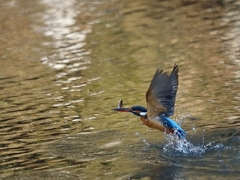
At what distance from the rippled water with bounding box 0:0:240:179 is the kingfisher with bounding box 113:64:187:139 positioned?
0.79 ft

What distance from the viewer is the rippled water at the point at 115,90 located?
631 centimetres

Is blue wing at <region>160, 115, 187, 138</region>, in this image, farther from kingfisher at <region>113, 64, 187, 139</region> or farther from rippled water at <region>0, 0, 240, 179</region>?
rippled water at <region>0, 0, 240, 179</region>

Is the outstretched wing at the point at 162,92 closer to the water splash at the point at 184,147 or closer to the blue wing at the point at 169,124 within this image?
the blue wing at the point at 169,124

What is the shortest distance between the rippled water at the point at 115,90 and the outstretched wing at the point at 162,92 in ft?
1.42

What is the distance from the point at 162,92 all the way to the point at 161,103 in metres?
0.15

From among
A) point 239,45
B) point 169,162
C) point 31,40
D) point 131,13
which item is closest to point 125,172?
point 169,162

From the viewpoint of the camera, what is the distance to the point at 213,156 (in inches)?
246

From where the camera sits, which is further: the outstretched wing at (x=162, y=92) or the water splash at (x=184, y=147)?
the water splash at (x=184, y=147)

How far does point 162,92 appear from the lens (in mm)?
6180

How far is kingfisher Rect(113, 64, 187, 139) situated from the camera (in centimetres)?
611

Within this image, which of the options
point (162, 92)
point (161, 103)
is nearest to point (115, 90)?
point (161, 103)

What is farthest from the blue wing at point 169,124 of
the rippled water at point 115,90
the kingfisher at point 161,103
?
the rippled water at point 115,90

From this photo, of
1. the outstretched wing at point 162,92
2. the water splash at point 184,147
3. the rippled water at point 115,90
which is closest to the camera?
the outstretched wing at point 162,92

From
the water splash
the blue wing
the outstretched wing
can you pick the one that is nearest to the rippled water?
the water splash
